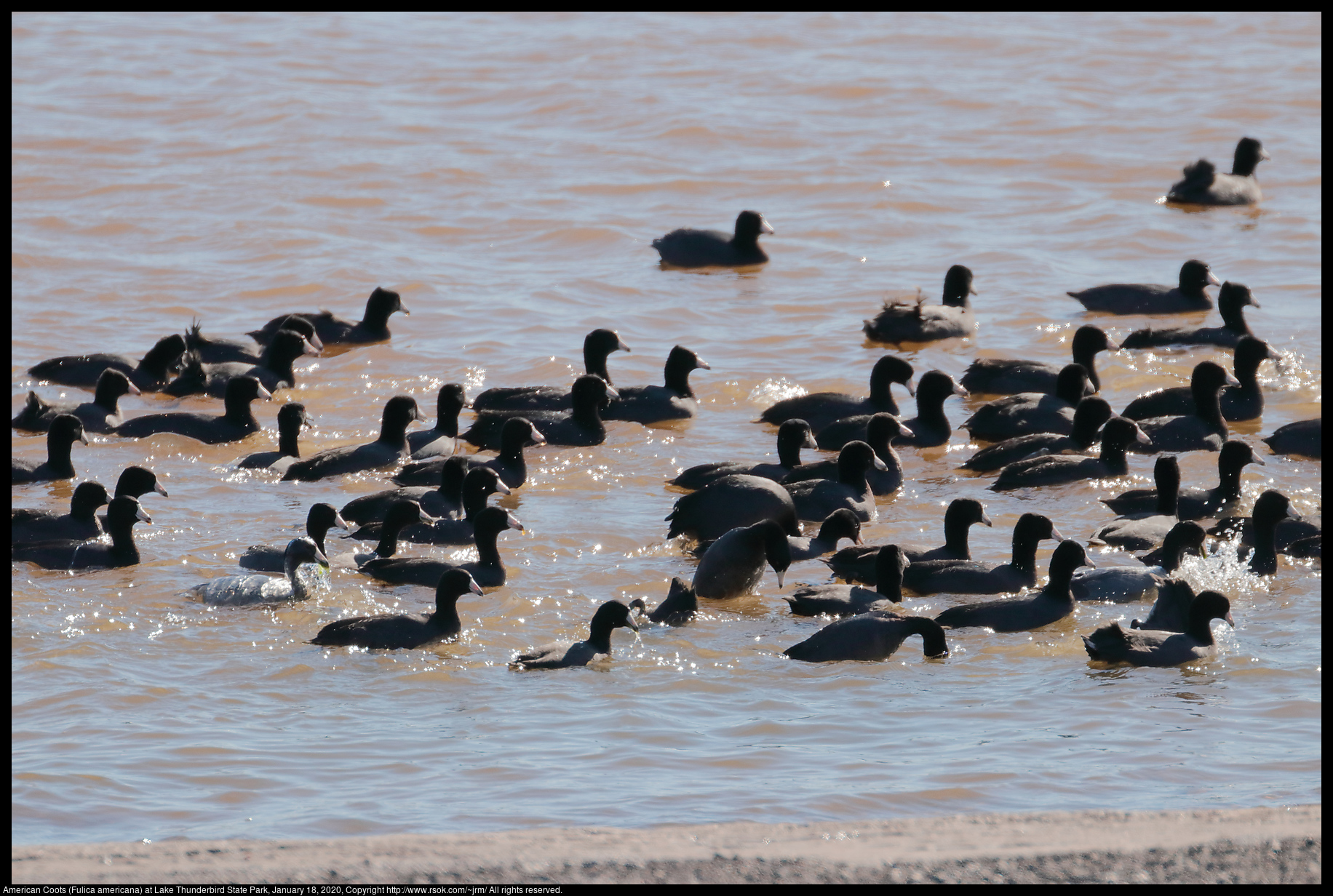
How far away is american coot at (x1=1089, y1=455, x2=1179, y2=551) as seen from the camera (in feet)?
38.2

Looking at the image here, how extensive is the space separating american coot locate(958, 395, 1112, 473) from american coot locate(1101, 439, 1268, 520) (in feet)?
4.01

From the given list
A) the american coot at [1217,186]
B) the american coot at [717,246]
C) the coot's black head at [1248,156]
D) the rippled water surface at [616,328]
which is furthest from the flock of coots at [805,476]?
the coot's black head at [1248,156]

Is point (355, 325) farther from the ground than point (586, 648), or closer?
farther from the ground

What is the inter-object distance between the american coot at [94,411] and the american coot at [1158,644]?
8546 mm

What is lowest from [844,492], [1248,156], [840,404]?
[844,492]

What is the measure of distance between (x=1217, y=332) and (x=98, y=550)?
10.7m

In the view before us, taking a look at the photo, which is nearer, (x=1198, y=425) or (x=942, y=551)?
(x=942, y=551)

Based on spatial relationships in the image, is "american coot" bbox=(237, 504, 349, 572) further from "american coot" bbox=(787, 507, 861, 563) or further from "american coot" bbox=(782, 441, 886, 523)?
"american coot" bbox=(782, 441, 886, 523)

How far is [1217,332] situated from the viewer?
16938 mm

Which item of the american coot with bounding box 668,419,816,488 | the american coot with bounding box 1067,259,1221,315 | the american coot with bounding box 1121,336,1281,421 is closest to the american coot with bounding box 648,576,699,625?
the american coot with bounding box 668,419,816,488

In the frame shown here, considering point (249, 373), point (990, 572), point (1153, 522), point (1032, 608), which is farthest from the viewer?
point (249, 373)

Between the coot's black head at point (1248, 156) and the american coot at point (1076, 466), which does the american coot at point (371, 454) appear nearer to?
the american coot at point (1076, 466)

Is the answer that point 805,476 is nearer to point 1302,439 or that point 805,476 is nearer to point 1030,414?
point 1030,414

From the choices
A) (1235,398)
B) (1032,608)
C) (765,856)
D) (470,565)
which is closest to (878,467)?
(1032,608)
